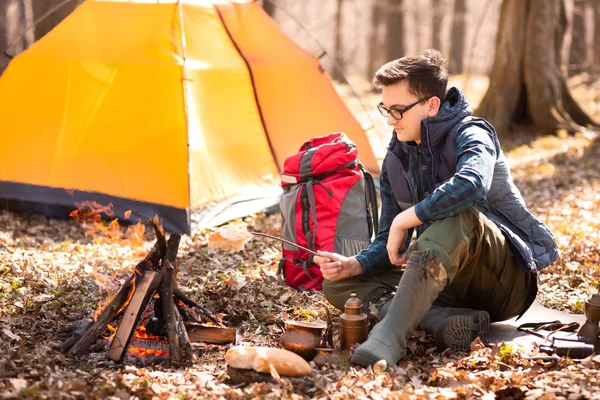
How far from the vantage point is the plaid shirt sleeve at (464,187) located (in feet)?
11.1

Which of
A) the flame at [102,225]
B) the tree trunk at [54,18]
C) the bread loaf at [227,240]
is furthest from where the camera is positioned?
the tree trunk at [54,18]

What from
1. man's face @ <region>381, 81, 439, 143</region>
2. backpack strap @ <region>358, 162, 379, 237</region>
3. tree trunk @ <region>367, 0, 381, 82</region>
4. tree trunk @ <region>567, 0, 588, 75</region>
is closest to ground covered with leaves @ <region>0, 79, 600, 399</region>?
backpack strap @ <region>358, 162, 379, 237</region>

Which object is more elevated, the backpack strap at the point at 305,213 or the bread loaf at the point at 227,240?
the backpack strap at the point at 305,213

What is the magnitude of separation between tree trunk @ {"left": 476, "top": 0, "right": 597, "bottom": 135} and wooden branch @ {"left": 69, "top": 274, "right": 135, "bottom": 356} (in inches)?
332

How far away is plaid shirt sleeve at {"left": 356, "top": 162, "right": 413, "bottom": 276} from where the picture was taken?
402 cm

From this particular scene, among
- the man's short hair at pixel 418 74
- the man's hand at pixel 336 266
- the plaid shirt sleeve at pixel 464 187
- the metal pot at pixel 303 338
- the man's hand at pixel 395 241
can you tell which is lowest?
the metal pot at pixel 303 338

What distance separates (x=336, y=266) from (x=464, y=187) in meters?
0.85

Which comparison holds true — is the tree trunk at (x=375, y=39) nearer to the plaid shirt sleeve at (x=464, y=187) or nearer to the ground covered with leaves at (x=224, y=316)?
the ground covered with leaves at (x=224, y=316)

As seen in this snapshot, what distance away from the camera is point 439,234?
3389 millimetres

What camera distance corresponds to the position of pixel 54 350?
12.3 feet

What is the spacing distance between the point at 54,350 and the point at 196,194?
291 centimetres

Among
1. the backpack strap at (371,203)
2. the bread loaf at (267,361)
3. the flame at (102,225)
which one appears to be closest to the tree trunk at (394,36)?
the flame at (102,225)

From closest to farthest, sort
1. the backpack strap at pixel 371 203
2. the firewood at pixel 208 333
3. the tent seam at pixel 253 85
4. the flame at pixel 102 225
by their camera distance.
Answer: the firewood at pixel 208 333, the backpack strap at pixel 371 203, the flame at pixel 102 225, the tent seam at pixel 253 85

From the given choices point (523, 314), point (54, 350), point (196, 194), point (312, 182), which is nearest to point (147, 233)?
point (196, 194)
